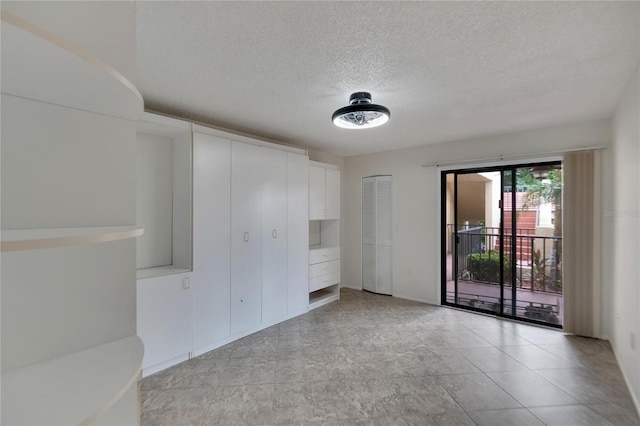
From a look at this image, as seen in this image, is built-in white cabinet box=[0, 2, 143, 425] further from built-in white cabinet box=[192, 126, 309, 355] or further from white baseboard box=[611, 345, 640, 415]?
white baseboard box=[611, 345, 640, 415]

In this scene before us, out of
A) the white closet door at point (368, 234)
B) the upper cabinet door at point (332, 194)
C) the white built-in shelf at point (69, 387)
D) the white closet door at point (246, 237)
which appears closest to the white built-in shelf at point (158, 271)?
the white closet door at point (246, 237)

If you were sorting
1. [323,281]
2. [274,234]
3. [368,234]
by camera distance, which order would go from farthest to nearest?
[368,234]
[323,281]
[274,234]

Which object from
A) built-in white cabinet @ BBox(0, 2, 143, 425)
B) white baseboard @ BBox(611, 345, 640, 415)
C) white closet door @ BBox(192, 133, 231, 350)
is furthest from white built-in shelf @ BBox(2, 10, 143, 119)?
white baseboard @ BBox(611, 345, 640, 415)

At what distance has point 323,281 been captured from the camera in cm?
478

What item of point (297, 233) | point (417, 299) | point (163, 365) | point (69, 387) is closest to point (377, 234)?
point (417, 299)

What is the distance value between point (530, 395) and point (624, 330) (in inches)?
44.6

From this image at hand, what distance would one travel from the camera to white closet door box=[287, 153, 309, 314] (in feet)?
13.5

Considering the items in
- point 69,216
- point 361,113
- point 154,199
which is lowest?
point 69,216

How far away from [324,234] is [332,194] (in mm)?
739

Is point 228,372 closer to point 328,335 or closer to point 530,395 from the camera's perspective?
point 328,335

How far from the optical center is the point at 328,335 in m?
3.57

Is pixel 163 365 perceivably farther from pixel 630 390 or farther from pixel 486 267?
pixel 486 267

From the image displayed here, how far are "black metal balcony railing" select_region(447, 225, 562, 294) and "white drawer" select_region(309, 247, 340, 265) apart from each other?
1.83 metres

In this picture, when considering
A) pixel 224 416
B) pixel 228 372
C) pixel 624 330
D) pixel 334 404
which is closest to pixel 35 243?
pixel 224 416
